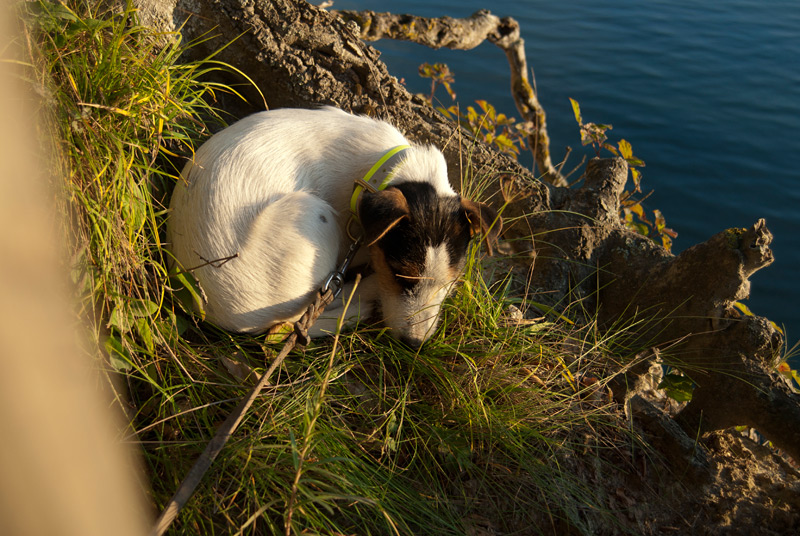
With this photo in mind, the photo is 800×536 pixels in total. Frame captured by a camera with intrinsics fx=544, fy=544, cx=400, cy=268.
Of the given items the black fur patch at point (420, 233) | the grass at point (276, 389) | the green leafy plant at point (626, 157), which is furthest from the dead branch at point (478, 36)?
the grass at point (276, 389)

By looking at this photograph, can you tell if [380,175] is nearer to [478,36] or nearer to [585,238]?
[585,238]

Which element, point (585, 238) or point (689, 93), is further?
point (689, 93)

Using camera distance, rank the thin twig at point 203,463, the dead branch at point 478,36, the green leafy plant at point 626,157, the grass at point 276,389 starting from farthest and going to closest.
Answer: the dead branch at point 478,36 → the green leafy plant at point 626,157 → the grass at point 276,389 → the thin twig at point 203,463

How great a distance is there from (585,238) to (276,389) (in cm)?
247

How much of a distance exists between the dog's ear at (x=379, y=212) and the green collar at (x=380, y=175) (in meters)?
0.27

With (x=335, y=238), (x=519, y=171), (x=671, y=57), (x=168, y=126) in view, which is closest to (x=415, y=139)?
(x=519, y=171)

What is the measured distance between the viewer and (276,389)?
2744 mm

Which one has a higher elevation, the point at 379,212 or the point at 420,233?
the point at 379,212

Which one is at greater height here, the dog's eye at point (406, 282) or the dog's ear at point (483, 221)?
the dog's ear at point (483, 221)

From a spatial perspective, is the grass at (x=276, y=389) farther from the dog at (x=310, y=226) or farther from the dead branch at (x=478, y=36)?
the dead branch at (x=478, y=36)

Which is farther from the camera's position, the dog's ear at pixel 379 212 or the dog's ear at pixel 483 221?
the dog's ear at pixel 483 221

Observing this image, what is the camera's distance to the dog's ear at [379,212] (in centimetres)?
280

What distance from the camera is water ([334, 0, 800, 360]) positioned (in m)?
6.38

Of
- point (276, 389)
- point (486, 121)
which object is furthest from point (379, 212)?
point (486, 121)
